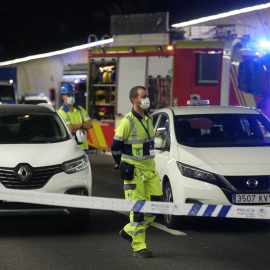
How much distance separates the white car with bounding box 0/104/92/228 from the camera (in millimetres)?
9297

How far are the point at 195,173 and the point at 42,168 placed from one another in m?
1.73

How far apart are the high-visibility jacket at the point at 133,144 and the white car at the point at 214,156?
4.18ft

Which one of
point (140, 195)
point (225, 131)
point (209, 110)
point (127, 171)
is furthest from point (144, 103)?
point (209, 110)

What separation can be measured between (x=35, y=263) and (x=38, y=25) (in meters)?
50.8

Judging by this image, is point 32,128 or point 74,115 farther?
point 74,115

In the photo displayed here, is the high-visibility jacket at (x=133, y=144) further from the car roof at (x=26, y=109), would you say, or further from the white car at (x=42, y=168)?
the car roof at (x=26, y=109)

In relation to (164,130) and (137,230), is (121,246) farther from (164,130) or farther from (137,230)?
(164,130)

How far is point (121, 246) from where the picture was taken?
352 inches

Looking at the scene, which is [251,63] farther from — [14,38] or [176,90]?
[14,38]

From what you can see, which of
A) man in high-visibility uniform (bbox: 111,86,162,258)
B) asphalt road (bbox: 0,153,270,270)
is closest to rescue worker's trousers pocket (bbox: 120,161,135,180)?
man in high-visibility uniform (bbox: 111,86,162,258)

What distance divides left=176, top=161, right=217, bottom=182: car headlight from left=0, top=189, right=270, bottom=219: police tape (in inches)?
73.7

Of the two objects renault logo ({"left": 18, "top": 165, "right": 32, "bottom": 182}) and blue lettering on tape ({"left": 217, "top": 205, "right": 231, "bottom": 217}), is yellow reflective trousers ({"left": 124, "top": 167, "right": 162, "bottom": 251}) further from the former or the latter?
renault logo ({"left": 18, "top": 165, "right": 32, "bottom": 182})

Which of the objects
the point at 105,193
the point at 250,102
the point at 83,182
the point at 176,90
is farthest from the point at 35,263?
the point at 176,90

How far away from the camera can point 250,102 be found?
16.0m
